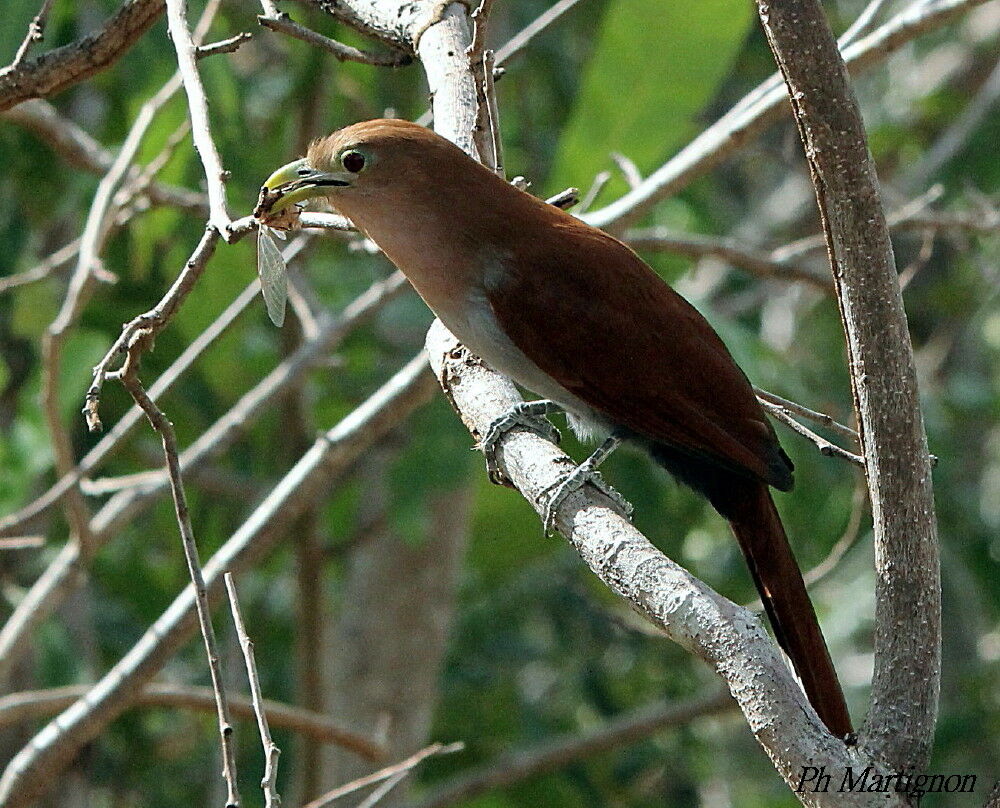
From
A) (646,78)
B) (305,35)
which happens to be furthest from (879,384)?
(646,78)

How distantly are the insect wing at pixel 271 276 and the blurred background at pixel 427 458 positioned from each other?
1313 millimetres

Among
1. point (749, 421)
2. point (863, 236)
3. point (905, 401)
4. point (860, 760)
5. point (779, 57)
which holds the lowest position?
point (860, 760)

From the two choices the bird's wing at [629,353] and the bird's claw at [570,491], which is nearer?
the bird's claw at [570,491]

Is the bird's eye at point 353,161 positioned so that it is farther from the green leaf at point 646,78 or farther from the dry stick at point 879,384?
the green leaf at point 646,78

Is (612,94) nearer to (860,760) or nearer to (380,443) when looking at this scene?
(380,443)

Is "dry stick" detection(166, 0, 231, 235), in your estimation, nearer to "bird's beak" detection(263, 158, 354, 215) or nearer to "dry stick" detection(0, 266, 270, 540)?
"bird's beak" detection(263, 158, 354, 215)

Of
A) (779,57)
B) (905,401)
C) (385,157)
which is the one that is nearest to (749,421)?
(385,157)

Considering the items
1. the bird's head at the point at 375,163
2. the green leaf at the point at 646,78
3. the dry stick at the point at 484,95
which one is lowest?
the dry stick at the point at 484,95

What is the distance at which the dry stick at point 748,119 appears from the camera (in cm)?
297

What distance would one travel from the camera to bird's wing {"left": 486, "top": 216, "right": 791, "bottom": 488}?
9.18 ft

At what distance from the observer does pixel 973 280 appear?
20.5 feet

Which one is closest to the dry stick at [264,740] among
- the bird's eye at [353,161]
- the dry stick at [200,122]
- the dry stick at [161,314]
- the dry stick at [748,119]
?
the dry stick at [161,314]

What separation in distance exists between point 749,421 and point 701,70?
142 centimetres

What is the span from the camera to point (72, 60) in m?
2.13
